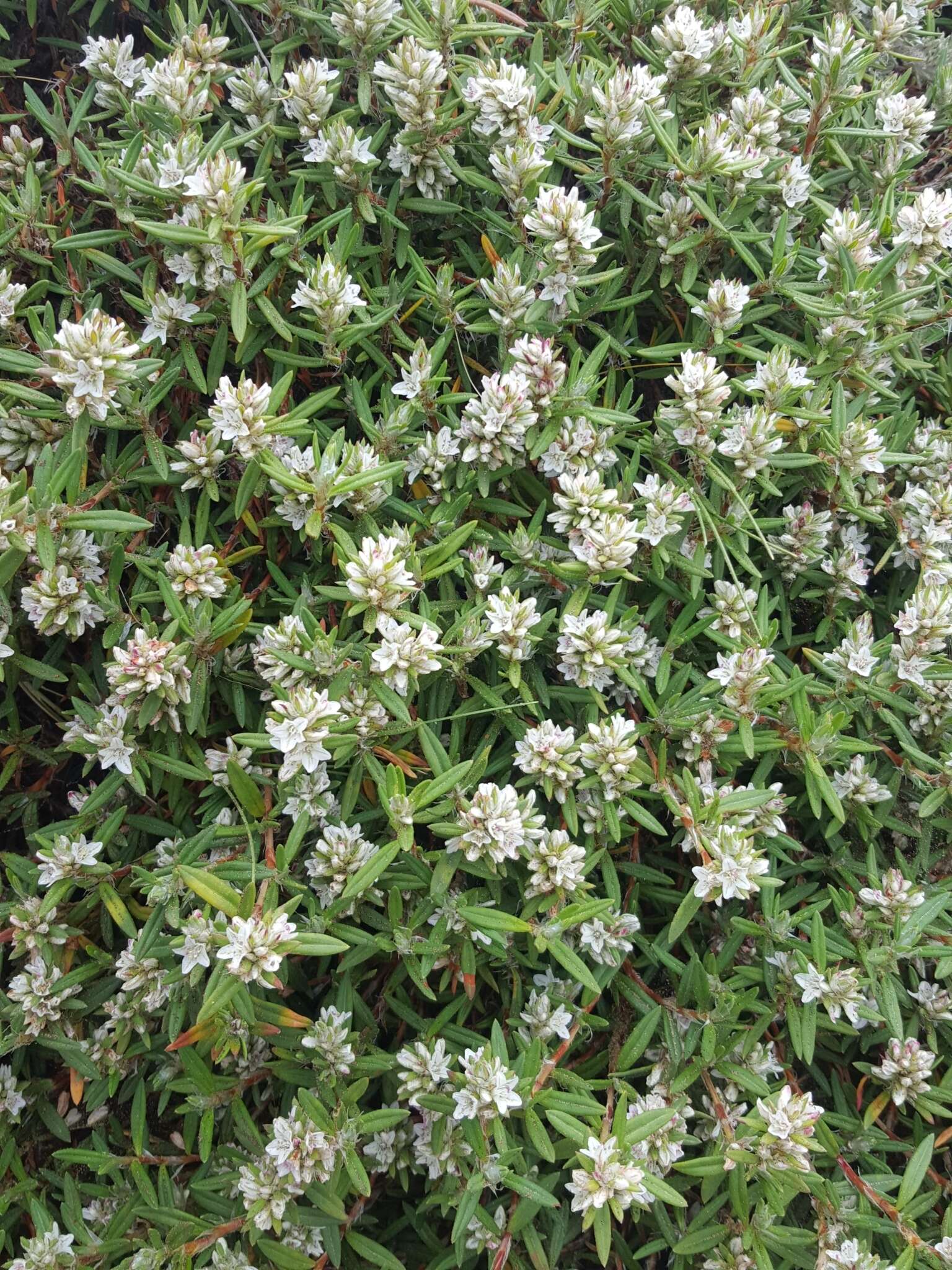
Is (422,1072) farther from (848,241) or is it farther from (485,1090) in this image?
(848,241)

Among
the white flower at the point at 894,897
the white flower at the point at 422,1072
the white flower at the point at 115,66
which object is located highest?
the white flower at the point at 115,66

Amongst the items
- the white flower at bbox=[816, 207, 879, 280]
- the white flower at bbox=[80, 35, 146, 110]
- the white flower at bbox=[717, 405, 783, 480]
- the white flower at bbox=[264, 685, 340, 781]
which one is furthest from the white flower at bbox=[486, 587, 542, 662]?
the white flower at bbox=[80, 35, 146, 110]

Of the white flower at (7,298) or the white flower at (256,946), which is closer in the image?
the white flower at (256,946)

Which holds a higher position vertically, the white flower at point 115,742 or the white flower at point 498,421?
the white flower at point 498,421

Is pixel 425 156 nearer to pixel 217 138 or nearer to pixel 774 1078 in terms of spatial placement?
pixel 217 138

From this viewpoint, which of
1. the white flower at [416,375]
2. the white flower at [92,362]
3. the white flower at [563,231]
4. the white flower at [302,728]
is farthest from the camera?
the white flower at [416,375]

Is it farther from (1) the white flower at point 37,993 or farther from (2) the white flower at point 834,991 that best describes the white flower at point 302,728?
(2) the white flower at point 834,991

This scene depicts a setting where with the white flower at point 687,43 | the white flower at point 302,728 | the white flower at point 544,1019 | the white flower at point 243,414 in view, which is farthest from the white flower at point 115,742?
the white flower at point 687,43

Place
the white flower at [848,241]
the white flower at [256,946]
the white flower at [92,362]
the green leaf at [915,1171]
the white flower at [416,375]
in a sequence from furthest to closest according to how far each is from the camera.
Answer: the white flower at [848,241] < the white flower at [416,375] < the green leaf at [915,1171] < the white flower at [92,362] < the white flower at [256,946]
